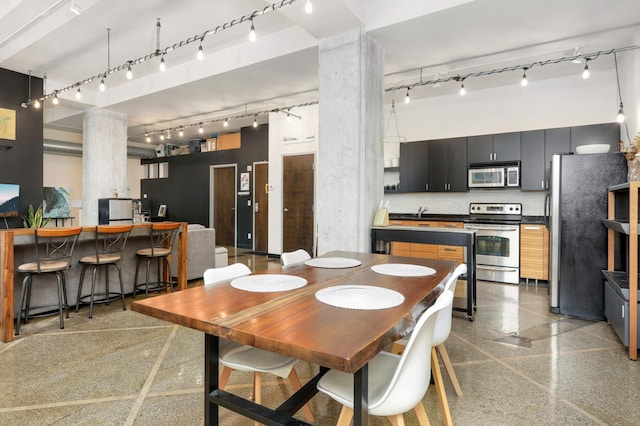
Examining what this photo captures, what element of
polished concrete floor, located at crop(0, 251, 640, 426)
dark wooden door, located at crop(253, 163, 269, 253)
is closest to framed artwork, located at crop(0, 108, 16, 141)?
polished concrete floor, located at crop(0, 251, 640, 426)

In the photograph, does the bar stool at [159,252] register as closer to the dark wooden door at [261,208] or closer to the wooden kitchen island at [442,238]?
the wooden kitchen island at [442,238]

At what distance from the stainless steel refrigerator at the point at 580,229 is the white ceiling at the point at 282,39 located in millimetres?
1456

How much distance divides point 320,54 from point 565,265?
356 cm

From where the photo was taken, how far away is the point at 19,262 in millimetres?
3457

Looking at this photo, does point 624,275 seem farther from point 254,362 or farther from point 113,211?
point 113,211

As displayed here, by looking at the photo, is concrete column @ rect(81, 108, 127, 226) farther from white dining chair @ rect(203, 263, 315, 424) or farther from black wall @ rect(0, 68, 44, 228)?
white dining chair @ rect(203, 263, 315, 424)

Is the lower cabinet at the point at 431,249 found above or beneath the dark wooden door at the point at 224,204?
beneath

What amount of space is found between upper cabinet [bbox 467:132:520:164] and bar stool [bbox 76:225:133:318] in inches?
201

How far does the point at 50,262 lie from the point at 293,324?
338cm

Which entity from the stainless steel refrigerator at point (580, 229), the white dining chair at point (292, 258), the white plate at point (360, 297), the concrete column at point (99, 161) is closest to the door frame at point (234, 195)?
the concrete column at point (99, 161)

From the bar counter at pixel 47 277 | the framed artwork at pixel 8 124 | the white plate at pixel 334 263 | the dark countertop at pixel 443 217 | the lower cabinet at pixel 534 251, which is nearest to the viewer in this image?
the white plate at pixel 334 263

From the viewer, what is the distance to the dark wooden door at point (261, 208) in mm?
7977

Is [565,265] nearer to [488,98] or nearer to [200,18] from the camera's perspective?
[488,98]

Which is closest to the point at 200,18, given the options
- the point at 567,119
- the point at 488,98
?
the point at 488,98
